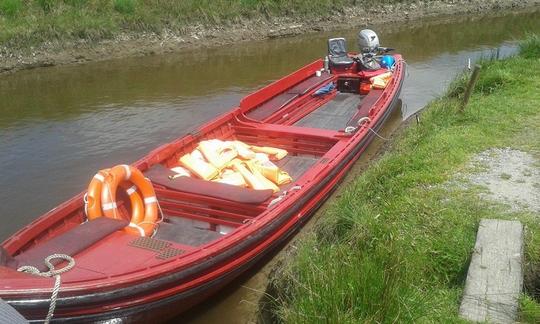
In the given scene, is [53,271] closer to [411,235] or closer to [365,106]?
[411,235]

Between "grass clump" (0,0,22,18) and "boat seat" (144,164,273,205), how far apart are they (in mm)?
13731

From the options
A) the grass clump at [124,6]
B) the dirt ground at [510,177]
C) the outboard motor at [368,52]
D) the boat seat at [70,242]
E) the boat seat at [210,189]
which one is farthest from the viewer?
the grass clump at [124,6]

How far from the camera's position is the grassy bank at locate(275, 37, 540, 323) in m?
4.05

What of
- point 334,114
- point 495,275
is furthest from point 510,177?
point 334,114

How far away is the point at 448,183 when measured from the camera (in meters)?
6.28

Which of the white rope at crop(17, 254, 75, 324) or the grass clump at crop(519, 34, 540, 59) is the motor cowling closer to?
the grass clump at crop(519, 34, 540, 59)

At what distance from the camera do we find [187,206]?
668 centimetres

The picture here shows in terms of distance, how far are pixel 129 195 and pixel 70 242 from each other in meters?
1.17

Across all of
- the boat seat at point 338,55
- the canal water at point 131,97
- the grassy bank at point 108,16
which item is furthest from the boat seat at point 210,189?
the grassy bank at point 108,16

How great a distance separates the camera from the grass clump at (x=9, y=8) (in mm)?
17875

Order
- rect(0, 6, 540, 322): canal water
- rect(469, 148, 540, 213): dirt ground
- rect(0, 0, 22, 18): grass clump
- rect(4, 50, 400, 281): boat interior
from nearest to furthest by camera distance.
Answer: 1. rect(4, 50, 400, 281): boat interior
2. rect(469, 148, 540, 213): dirt ground
3. rect(0, 6, 540, 322): canal water
4. rect(0, 0, 22, 18): grass clump

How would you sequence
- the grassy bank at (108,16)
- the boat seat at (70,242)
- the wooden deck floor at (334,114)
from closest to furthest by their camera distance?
the boat seat at (70,242)
the wooden deck floor at (334,114)
the grassy bank at (108,16)

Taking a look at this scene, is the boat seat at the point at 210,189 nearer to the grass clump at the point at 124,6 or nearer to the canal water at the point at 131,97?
the canal water at the point at 131,97

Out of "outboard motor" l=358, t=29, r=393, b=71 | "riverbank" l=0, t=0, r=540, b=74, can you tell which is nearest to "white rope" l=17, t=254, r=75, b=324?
"outboard motor" l=358, t=29, r=393, b=71
